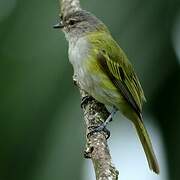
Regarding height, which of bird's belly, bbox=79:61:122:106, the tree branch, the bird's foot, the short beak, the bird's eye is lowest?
the tree branch

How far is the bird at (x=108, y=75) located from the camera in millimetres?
4066

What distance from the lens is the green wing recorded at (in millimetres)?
4162

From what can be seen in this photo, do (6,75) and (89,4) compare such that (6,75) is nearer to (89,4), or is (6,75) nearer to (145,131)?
(89,4)

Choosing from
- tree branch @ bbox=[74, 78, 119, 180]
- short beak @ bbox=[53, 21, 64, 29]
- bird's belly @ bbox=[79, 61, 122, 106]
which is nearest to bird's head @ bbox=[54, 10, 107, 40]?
short beak @ bbox=[53, 21, 64, 29]

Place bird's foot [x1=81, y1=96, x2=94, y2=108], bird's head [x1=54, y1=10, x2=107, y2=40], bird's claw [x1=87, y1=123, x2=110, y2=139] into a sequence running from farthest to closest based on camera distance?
bird's head [x1=54, y1=10, x2=107, y2=40] < bird's foot [x1=81, y1=96, x2=94, y2=108] < bird's claw [x1=87, y1=123, x2=110, y2=139]

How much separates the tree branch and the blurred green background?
0.46 feet

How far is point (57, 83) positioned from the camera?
3.40 metres

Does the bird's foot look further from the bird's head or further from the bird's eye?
the bird's eye

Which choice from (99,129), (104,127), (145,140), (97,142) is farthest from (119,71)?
(97,142)

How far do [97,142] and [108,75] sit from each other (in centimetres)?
109

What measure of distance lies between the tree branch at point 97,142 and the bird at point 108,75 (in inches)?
2.5

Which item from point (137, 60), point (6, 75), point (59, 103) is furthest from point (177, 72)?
point (6, 75)

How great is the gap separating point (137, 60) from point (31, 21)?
27.8 inches

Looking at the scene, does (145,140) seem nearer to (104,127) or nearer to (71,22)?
(104,127)
